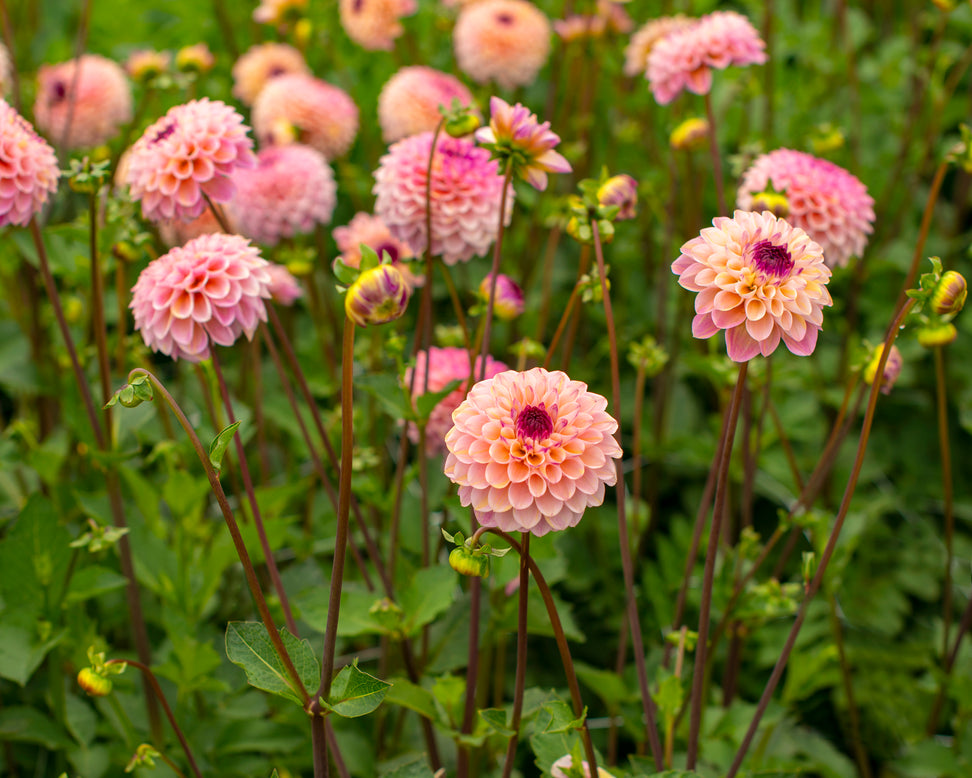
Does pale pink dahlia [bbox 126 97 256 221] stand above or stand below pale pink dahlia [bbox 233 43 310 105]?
below

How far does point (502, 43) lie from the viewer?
227 cm

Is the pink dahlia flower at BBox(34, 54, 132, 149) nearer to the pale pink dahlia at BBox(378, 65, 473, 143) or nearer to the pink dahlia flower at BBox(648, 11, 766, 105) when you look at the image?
the pale pink dahlia at BBox(378, 65, 473, 143)

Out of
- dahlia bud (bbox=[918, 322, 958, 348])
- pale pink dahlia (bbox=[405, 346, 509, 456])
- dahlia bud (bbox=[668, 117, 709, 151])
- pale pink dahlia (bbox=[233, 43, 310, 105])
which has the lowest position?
pale pink dahlia (bbox=[405, 346, 509, 456])

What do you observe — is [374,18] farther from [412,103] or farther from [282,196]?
[282,196]

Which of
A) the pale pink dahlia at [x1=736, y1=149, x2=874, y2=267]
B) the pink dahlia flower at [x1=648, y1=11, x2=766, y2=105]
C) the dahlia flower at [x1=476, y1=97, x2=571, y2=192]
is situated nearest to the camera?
the dahlia flower at [x1=476, y1=97, x2=571, y2=192]

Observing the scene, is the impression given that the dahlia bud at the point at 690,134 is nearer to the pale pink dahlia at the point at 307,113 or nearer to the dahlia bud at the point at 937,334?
the dahlia bud at the point at 937,334

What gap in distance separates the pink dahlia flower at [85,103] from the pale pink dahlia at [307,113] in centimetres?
49

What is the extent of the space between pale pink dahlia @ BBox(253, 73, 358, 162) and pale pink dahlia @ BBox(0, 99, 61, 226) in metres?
0.91

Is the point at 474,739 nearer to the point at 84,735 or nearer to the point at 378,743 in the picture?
the point at 378,743

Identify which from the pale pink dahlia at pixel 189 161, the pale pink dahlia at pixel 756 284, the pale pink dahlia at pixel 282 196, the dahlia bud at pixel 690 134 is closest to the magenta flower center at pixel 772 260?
the pale pink dahlia at pixel 756 284

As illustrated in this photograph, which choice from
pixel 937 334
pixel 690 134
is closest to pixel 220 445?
pixel 937 334

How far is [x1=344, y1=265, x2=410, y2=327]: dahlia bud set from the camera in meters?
0.87

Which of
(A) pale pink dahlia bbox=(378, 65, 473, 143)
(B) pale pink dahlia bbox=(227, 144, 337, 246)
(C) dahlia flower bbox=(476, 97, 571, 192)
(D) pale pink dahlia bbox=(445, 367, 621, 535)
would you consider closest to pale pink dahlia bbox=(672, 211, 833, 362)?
(D) pale pink dahlia bbox=(445, 367, 621, 535)

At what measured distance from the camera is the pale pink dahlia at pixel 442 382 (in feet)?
4.57
